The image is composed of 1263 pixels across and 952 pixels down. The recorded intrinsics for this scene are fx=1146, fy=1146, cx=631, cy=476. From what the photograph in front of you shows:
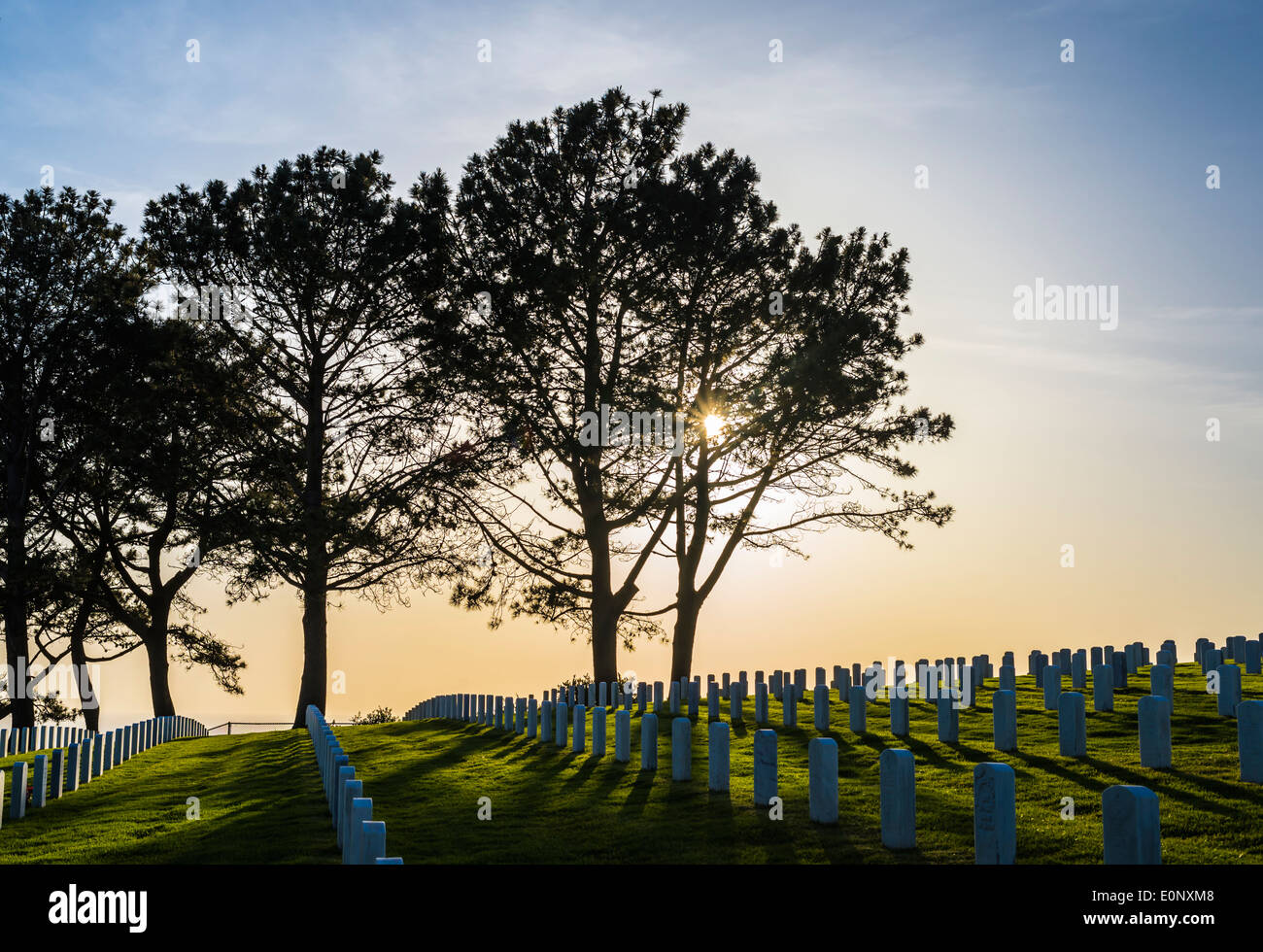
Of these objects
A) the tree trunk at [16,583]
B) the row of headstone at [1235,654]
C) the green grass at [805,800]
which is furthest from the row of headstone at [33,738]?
the row of headstone at [1235,654]

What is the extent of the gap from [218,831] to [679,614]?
19120 millimetres

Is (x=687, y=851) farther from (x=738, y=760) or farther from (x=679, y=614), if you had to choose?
(x=679, y=614)

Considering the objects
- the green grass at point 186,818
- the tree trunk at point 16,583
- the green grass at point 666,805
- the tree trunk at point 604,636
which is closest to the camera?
the green grass at point 666,805

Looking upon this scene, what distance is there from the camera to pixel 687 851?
8.95 metres

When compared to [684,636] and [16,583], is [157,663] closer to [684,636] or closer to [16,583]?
[16,583]

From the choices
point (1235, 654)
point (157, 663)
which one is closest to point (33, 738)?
point (157, 663)

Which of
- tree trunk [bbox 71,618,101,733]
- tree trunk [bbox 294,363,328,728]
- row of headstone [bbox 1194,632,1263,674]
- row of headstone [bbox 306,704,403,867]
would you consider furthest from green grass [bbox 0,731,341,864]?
tree trunk [bbox 71,618,101,733]

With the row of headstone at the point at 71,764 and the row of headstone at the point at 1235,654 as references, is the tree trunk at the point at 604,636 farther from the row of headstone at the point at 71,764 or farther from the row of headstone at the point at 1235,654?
the row of headstone at the point at 1235,654

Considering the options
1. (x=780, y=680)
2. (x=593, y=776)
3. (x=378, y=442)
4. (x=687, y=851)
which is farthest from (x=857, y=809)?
(x=378, y=442)

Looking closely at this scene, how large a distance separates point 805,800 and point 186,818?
22.8ft

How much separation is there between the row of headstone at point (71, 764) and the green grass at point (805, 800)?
409 cm

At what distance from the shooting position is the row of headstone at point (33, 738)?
22.9 m

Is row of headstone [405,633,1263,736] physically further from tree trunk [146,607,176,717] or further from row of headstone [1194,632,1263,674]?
tree trunk [146,607,176,717]

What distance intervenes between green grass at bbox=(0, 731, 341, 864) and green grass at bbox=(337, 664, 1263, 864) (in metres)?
0.88
